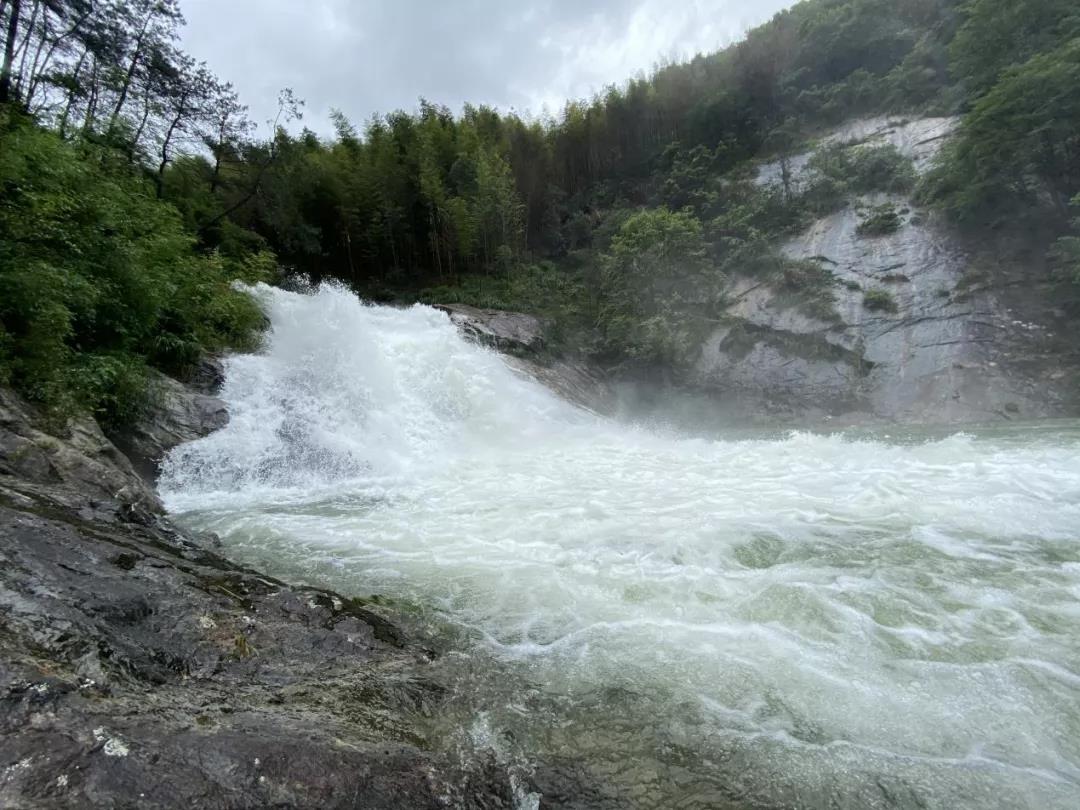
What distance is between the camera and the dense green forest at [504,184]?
7215 millimetres

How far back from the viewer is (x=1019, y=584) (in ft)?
12.0

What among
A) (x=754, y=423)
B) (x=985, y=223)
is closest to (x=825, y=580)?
(x=754, y=423)

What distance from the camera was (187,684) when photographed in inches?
83.5

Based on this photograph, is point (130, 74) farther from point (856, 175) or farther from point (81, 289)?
point (856, 175)

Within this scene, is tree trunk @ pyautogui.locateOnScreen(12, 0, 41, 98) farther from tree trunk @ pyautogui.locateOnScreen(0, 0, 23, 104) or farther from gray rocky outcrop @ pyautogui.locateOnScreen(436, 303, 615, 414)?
gray rocky outcrop @ pyautogui.locateOnScreen(436, 303, 615, 414)

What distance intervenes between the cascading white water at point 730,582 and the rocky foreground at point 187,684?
0.59m

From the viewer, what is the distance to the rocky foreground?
4.80 ft

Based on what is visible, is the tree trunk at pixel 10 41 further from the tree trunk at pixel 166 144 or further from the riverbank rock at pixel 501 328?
the riverbank rock at pixel 501 328

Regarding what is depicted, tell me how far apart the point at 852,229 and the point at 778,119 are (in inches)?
465

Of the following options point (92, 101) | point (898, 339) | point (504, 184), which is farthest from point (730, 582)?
point (504, 184)

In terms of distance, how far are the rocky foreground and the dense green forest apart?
12.3ft

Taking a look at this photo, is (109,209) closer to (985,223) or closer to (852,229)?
(852,229)

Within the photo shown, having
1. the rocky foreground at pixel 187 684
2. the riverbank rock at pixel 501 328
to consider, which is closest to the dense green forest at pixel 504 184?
the riverbank rock at pixel 501 328

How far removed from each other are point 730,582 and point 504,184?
2468cm
